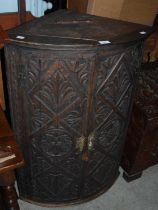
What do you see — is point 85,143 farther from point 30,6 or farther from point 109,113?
point 30,6

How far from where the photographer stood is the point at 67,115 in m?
1.22

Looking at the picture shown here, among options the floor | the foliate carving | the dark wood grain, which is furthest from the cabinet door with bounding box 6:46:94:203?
the dark wood grain

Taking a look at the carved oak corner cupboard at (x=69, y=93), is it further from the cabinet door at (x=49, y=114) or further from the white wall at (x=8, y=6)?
the white wall at (x=8, y=6)

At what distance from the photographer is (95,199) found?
1785 mm

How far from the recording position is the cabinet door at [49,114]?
42.0 inches

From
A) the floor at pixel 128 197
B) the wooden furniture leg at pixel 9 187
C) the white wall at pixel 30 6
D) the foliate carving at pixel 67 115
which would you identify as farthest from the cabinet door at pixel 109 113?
the white wall at pixel 30 6

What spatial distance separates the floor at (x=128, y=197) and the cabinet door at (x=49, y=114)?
0.80 feet

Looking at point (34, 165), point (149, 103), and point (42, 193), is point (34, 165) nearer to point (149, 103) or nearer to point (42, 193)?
point (42, 193)

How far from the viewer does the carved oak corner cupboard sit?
1.05 meters

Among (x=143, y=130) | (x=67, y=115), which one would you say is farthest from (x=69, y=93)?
(x=143, y=130)

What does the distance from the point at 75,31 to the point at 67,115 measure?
398 mm

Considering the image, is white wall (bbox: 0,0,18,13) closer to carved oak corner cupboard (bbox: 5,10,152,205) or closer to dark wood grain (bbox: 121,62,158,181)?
carved oak corner cupboard (bbox: 5,10,152,205)

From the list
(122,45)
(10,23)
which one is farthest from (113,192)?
(10,23)

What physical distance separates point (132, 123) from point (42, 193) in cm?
75
